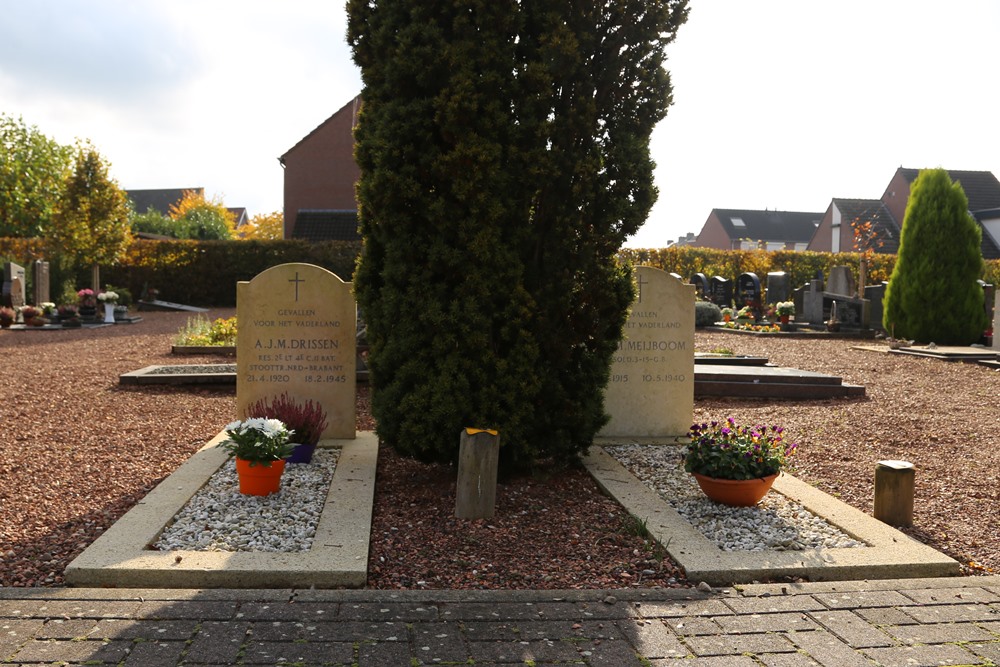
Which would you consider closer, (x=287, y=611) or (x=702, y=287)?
(x=287, y=611)

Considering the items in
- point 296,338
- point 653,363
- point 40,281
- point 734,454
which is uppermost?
point 40,281

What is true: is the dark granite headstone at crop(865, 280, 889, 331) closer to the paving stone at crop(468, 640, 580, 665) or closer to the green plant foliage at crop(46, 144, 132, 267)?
the paving stone at crop(468, 640, 580, 665)

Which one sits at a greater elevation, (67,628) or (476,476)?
(476,476)

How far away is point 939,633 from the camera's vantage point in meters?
3.53

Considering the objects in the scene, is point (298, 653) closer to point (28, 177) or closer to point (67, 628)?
point (67, 628)

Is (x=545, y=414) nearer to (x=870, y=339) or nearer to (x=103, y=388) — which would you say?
(x=103, y=388)

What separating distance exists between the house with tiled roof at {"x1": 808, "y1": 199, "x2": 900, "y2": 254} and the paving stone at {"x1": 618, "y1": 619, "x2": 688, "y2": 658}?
161ft

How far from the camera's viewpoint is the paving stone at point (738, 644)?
334 centimetres

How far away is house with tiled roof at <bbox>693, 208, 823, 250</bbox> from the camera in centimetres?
6500

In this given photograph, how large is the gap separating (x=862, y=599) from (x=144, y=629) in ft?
10.8

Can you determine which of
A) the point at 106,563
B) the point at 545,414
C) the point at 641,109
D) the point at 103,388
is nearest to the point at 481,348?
the point at 545,414

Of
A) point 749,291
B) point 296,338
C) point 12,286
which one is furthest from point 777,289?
point 12,286

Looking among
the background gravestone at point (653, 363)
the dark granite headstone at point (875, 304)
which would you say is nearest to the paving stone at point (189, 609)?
the background gravestone at point (653, 363)

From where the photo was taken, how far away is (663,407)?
302 inches
